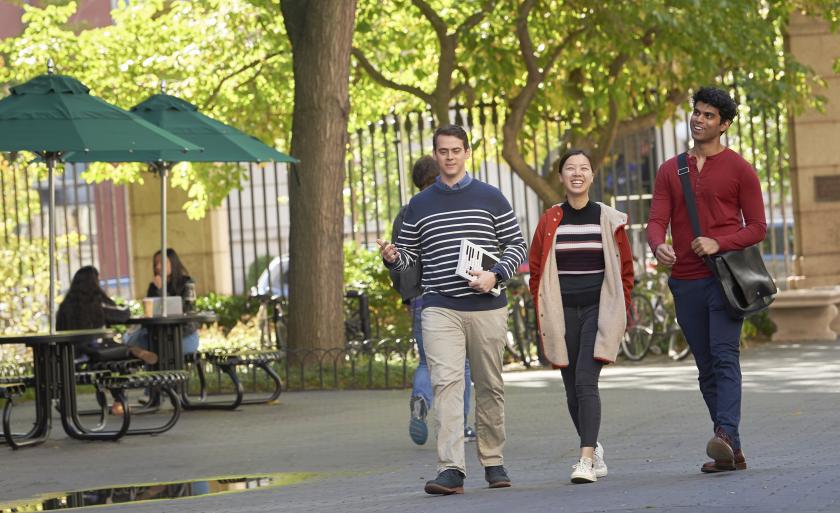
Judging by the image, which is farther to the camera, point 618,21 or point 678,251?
point 618,21

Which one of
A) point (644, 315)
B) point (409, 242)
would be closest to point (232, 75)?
point (644, 315)

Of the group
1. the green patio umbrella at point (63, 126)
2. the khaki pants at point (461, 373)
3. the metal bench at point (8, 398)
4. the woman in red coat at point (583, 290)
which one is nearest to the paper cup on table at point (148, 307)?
the green patio umbrella at point (63, 126)

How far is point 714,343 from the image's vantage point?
807 centimetres

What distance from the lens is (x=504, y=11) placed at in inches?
770

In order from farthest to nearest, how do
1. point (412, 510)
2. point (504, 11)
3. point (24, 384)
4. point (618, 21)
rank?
point (504, 11), point (618, 21), point (24, 384), point (412, 510)

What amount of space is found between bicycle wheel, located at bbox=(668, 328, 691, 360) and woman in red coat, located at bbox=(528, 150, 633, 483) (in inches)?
374

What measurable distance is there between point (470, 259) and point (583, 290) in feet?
1.99

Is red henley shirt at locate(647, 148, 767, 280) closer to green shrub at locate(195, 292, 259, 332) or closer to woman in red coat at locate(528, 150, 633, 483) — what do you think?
woman in red coat at locate(528, 150, 633, 483)

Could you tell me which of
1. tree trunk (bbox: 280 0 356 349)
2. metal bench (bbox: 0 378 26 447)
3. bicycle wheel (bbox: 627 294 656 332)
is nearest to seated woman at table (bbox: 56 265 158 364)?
metal bench (bbox: 0 378 26 447)

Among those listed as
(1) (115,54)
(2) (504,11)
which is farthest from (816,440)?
(1) (115,54)

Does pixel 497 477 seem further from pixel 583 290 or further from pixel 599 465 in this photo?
pixel 583 290

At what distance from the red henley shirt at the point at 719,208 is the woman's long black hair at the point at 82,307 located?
21.2 ft

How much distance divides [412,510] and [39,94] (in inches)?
244

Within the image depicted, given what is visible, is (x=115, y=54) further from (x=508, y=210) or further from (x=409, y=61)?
(x=508, y=210)
